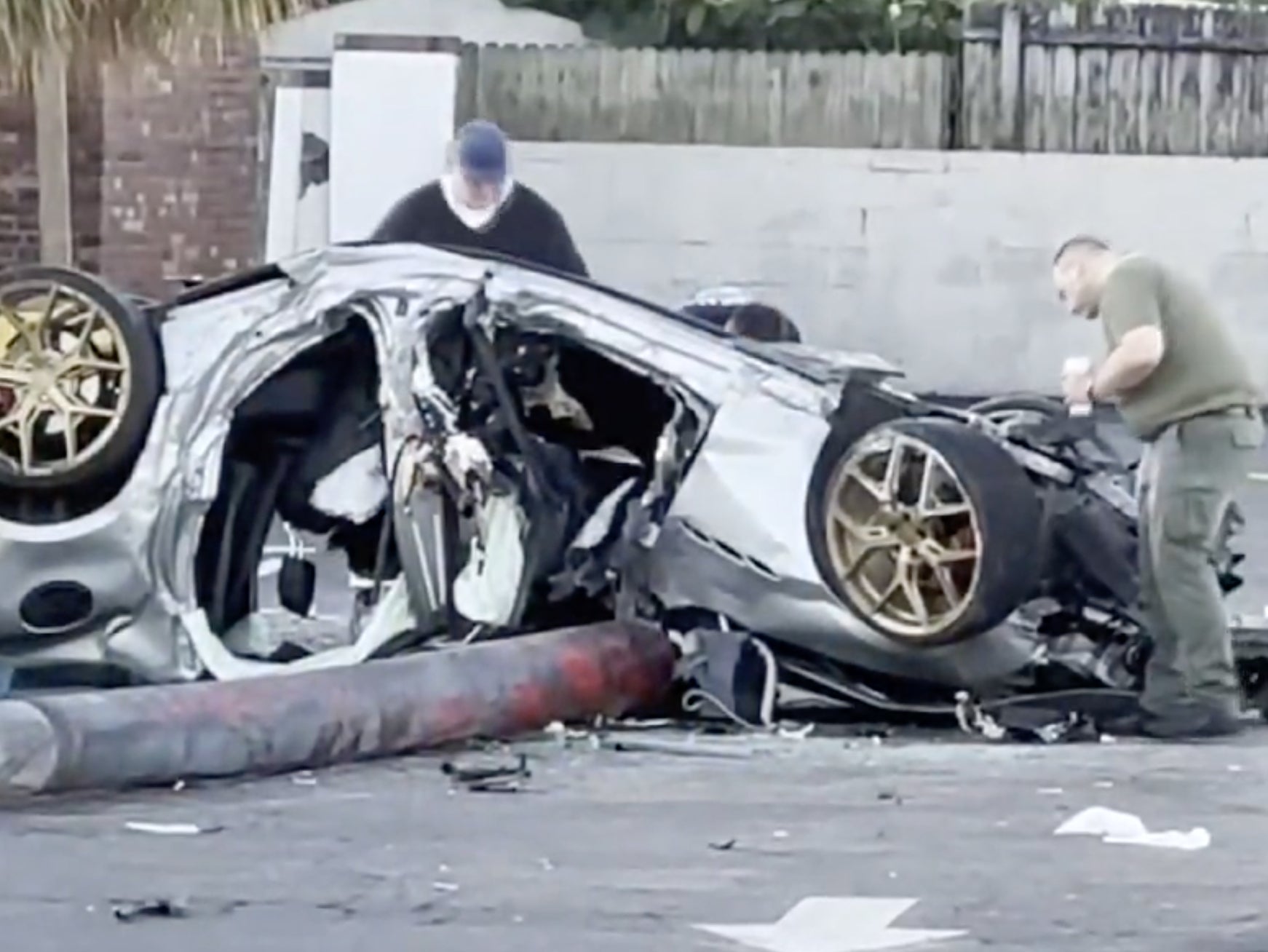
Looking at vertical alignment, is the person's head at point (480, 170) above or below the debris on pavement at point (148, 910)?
above

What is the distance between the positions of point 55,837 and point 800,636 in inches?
93.3

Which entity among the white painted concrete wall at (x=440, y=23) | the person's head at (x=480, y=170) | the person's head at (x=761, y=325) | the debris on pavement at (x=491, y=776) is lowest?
the debris on pavement at (x=491, y=776)

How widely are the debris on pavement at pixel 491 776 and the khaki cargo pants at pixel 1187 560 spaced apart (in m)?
1.77

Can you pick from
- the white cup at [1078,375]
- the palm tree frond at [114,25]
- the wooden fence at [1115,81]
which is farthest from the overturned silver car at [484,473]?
the wooden fence at [1115,81]

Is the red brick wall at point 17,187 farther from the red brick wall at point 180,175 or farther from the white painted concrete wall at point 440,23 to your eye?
the white painted concrete wall at point 440,23

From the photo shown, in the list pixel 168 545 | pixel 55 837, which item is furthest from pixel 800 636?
pixel 55 837

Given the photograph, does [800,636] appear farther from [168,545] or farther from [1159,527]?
[168,545]

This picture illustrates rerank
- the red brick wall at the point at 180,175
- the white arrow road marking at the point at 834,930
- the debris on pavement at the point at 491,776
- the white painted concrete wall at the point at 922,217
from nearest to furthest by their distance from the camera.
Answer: the white arrow road marking at the point at 834,930 → the debris on pavement at the point at 491,776 → the white painted concrete wall at the point at 922,217 → the red brick wall at the point at 180,175

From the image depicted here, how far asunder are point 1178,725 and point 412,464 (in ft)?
7.26

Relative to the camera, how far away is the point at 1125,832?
7473mm

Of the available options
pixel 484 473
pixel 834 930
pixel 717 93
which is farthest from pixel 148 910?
pixel 717 93

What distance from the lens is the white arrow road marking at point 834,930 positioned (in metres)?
6.26

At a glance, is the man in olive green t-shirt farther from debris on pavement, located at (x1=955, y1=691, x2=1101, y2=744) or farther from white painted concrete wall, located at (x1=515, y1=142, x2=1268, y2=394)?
white painted concrete wall, located at (x1=515, y1=142, x2=1268, y2=394)

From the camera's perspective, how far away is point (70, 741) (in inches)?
304
